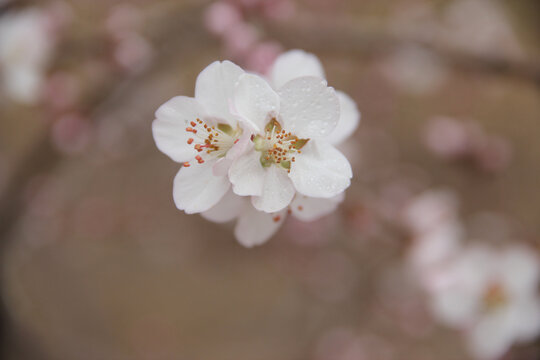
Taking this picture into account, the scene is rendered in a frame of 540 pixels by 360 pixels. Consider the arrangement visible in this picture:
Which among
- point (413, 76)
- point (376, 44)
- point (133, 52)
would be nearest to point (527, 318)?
point (376, 44)

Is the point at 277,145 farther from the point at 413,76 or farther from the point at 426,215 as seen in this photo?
the point at 413,76

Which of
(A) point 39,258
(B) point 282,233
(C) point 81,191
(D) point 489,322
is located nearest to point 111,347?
(A) point 39,258

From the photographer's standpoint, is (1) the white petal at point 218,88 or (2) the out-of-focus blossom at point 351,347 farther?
(2) the out-of-focus blossom at point 351,347

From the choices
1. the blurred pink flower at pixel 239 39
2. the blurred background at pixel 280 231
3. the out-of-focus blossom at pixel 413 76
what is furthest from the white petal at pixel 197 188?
the out-of-focus blossom at pixel 413 76

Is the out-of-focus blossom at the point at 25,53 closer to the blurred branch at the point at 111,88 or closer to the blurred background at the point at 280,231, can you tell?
the blurred branch at the point at 111,88

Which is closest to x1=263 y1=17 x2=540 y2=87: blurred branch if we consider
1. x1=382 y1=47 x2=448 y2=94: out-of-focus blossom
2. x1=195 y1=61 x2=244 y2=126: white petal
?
x1=195 y1=61 x2=244 y2=126: white petal

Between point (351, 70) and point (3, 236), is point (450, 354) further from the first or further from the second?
point (3, 236)

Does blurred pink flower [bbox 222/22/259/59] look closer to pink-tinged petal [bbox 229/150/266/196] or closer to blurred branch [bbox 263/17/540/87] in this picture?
blurred branch [bbox 263/17/540/87]

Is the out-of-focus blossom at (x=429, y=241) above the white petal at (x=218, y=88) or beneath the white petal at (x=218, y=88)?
beneath
